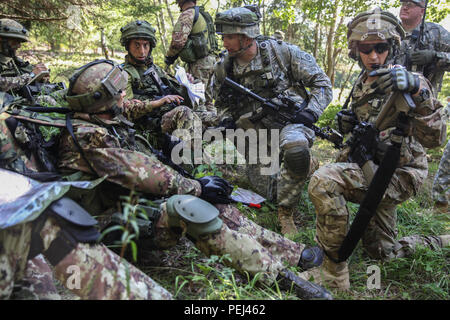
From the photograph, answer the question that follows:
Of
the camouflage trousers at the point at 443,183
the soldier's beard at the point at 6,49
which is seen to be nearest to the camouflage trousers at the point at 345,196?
the camouflage trousers at the point at 443,183

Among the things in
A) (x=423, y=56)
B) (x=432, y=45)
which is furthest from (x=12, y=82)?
(x=432, y=45)

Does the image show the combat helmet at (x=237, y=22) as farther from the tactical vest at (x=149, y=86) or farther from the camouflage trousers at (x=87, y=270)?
the camouflage trousers at (x=87, y=270)

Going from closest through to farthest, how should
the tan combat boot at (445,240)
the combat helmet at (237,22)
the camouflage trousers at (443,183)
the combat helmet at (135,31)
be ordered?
the tan combat boot at (445,240) → the combat helmet at (237,22) → the camouflage trousers at (443,183) → the combat helmet at (135,31)

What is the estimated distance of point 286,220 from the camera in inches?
159

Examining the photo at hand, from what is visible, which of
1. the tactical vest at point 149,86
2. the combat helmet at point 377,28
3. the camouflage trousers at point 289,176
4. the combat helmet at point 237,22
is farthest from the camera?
the tactical vest at point 149,86

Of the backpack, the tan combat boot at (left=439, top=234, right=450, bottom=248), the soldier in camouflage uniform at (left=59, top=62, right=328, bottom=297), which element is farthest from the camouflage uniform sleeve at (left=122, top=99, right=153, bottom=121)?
the tan combat boot at (left=439, top=234, right=450, bottom=248)

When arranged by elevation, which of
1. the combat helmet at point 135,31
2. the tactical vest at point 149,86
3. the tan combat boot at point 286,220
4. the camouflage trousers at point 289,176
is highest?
the combat helmet at point 135,31

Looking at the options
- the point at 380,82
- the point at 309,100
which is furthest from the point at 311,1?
the point at 380,82

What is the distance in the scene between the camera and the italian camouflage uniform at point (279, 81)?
4324mm

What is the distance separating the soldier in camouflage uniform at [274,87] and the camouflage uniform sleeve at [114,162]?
181 cm

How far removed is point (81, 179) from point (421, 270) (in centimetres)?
318

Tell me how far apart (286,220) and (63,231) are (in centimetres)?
271

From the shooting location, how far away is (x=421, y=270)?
309 centimetres

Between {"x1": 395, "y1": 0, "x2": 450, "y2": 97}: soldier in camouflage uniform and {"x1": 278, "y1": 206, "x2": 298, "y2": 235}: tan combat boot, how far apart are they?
2.65m
